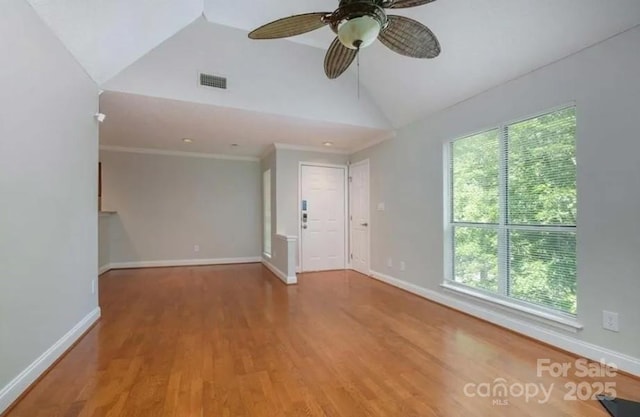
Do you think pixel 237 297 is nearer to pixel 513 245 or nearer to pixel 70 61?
pixel 70 61

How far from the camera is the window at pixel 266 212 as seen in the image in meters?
5.92

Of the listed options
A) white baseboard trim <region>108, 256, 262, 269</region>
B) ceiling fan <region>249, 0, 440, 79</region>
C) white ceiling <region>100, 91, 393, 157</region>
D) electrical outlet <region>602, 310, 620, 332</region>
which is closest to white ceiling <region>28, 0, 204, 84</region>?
white ceiling <region>100, 91, 393, 157</region>

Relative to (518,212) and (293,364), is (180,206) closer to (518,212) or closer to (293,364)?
(293,364)

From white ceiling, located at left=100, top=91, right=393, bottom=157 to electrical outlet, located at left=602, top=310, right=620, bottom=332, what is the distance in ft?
10.4

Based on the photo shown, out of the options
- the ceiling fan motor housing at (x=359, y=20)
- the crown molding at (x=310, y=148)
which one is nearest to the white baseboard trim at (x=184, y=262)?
the crown molding at (x=310, y=148)

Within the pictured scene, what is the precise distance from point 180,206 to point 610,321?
6408 millimetres

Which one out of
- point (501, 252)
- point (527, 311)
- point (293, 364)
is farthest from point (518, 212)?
point (293, 364)

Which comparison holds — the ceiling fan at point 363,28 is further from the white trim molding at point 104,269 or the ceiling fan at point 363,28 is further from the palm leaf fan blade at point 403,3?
the white trim molding at point 104,269

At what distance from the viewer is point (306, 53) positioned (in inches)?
146

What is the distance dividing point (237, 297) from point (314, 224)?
2121 millimetres

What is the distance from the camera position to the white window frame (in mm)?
2455

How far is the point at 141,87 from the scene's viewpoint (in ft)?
10.2

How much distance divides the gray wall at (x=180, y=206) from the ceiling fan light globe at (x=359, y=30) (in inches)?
211

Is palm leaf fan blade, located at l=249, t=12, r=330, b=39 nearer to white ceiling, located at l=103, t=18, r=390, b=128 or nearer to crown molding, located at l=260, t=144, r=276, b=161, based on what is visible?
white ceiling, located at l=103, t=18, r=390, b=128
